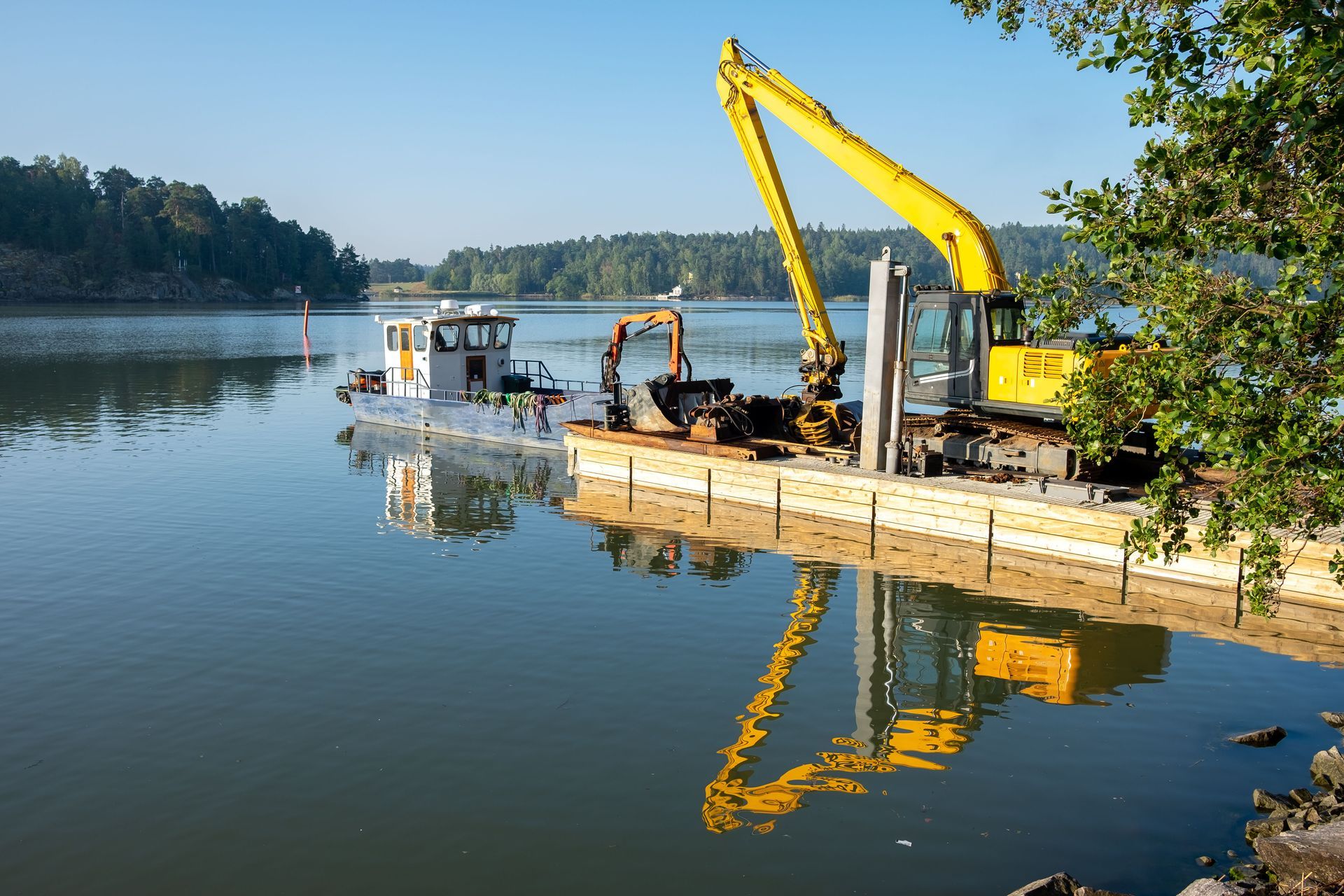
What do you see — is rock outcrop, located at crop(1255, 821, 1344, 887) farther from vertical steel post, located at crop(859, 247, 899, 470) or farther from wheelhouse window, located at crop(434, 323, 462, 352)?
wheelhouse window, located at crop(434, 323, 462, 352)

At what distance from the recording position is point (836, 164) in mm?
20797

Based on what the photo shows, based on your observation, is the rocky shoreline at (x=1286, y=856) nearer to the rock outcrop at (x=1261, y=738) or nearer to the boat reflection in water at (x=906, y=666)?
the rock outcrop at (x=1261, y=738)

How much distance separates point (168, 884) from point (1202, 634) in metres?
12.4

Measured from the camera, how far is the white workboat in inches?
1159

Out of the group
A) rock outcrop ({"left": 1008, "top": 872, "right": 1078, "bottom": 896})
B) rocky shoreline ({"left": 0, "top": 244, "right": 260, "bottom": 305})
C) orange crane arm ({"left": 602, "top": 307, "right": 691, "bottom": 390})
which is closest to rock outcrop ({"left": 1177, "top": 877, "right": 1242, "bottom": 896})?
rock outcrop ({"left": 1008, "top": 872, "right": 1078, "bottom": 896})

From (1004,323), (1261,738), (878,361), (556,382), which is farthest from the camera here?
(556,382)

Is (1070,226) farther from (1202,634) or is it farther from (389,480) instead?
(389,480)

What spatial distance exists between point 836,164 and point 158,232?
456 ft

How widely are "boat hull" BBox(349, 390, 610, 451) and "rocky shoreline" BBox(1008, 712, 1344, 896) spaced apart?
762 inches

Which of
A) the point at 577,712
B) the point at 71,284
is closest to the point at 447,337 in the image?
the point at 577,712

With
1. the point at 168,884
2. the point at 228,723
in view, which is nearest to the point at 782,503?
the point at 228,723

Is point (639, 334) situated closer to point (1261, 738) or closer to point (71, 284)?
point (1261, 738)

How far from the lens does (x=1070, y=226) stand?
7371 mm

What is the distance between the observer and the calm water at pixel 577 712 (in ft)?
26.1
